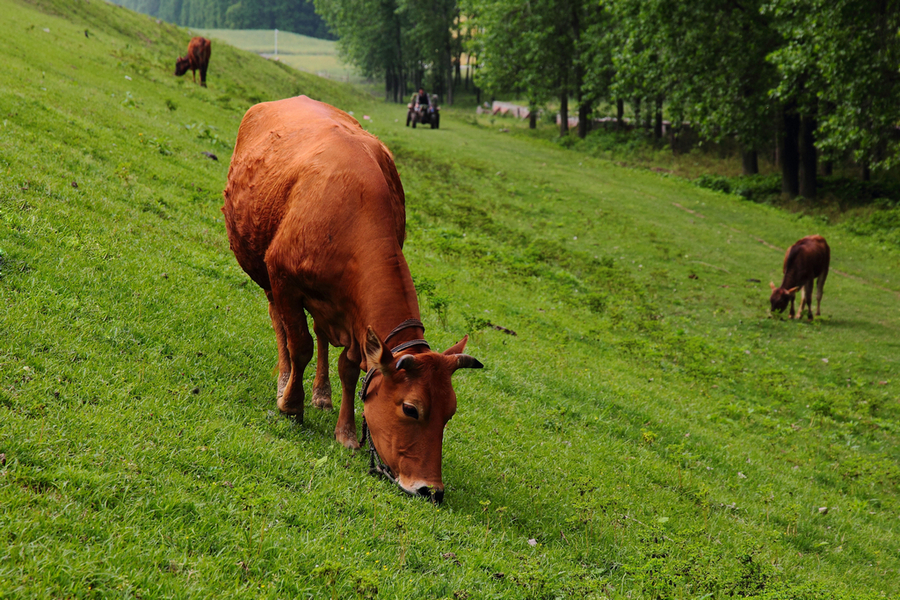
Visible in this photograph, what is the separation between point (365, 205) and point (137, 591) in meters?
3.43

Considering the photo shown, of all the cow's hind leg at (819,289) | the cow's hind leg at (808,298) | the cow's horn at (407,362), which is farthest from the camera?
the cow's hind leg at (819,289)

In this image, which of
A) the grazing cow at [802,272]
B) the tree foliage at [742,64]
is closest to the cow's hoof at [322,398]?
the grazing cow at [802,272]

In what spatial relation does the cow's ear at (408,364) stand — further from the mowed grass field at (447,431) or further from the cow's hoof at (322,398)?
the cow's hoof at (322,398)

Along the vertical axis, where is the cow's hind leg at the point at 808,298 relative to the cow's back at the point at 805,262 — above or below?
below

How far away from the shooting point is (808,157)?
87.8ft

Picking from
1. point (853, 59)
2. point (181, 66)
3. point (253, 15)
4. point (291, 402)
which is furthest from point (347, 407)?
point (253, 15)

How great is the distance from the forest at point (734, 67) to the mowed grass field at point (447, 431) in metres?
6.77

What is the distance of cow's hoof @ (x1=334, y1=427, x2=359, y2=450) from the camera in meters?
5.82

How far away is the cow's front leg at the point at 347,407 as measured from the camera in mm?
5793

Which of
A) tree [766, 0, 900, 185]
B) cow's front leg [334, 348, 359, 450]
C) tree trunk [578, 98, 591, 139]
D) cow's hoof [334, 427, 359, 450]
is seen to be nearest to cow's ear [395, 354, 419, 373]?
cow's front leg [334, 348, 359, 450]

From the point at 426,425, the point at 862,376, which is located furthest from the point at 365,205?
the point at 862,376

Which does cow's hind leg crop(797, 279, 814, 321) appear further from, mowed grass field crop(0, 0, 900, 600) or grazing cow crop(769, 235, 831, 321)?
mowed grass field crop(0, 0, 900, 600)

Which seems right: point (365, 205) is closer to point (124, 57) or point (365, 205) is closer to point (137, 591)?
point (137, 591)

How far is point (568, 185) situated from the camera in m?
27.7
